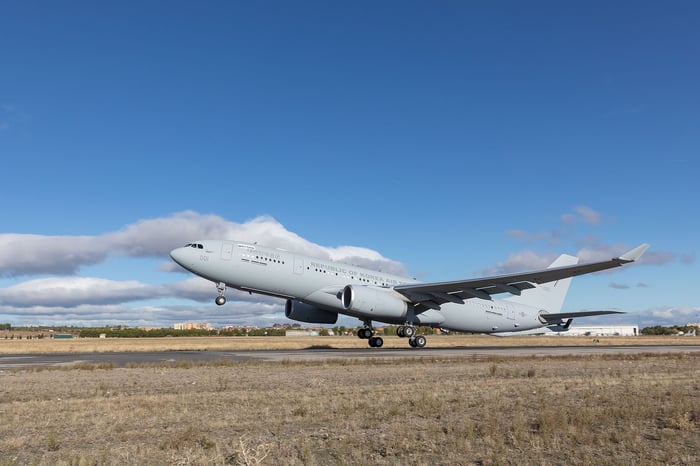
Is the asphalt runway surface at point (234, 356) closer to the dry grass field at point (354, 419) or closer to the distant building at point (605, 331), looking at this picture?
the dry grass field at point (354, 419)

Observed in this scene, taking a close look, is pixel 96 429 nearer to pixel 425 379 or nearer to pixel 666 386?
pixel 425 379

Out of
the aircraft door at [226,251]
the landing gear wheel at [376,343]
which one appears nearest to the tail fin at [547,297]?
the landing gear wheel at [376,343]

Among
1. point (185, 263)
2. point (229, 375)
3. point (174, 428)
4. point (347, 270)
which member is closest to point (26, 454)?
point (174, 428)

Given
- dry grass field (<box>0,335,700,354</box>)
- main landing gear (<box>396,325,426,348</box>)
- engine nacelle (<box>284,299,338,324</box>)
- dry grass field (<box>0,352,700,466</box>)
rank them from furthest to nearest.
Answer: dry grass field (<box>0,335,700,354</box>), engine nacelle (<box>284,299,338,324</box>), main landing gear (<box>396,325,426,348</box>), dry grass field (<box>0,352,700,466</box>)

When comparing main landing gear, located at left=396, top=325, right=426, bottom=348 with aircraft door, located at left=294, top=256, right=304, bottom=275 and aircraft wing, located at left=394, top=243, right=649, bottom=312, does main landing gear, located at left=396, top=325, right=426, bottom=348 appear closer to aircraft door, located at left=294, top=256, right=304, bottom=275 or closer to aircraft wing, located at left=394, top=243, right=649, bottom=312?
aircraft wing, located at left=394, top=243, right=649, bottom=312

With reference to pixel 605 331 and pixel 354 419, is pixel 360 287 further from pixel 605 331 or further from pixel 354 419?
Result: pixel 605 331

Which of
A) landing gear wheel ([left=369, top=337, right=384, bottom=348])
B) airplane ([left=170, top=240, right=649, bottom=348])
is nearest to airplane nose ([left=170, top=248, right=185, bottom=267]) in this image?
airplane ([left=170, top=240, right=649, bottom=348])

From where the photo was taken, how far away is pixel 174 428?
1091cm

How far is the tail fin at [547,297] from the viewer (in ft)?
169

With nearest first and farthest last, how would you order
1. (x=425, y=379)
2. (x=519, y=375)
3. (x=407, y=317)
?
(x=425, y=379)
(x=519, y=375)
(x=407, y=317)

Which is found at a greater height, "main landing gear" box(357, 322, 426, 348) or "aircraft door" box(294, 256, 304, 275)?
"aircraft door" box(294, 256, 304, 275)

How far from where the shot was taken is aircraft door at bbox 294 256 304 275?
39.3 metres

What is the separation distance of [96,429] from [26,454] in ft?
6.23

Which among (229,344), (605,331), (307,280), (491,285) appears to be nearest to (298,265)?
(307,280)
